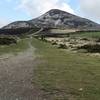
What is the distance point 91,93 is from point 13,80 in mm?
6465

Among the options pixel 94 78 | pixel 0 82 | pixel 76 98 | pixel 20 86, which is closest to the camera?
pixel 76 98

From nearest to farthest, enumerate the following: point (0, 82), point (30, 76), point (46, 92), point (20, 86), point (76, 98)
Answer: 1. point (76, 98)
2. point (46, 92)
3. point (20, 86)
4. point (0, 82)
5. point (30, 76)

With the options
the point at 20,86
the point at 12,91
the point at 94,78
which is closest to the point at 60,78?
the point at 94,78

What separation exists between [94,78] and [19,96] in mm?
7334

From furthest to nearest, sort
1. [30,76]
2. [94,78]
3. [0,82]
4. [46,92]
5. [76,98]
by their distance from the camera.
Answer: [30,76] < [94,78] < [0,82] < [46,92] < [76,98]

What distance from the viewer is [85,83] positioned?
20969 mm

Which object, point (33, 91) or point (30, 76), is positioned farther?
point (30, 76)

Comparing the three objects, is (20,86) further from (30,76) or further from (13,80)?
(30,76)

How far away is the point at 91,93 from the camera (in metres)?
17.7

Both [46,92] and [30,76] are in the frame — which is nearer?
[46,92]

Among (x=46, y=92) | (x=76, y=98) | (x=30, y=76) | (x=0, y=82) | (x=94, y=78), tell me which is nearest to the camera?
(x=76, y=98)

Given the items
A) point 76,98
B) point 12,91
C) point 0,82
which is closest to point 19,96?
point 12,91

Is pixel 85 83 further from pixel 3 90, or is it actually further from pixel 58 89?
pixel 3 90

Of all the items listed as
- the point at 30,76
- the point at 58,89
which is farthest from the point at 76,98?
the point at 30,76
